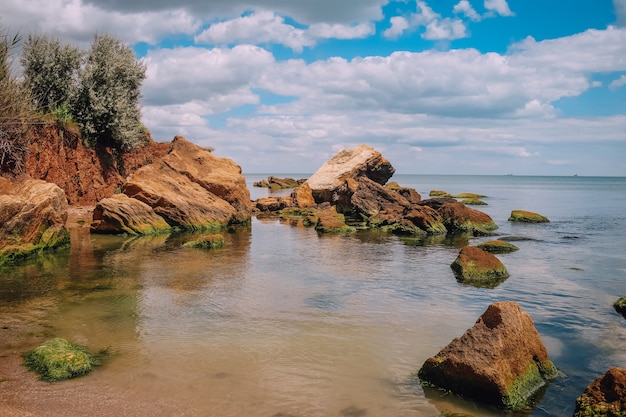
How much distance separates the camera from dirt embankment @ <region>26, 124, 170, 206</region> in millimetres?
26750

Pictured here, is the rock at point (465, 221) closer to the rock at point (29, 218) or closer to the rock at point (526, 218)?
the rock at point (526, 218)

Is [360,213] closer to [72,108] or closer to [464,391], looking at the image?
[72,108]

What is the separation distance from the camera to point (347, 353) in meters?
9.17

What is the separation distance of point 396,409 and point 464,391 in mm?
1247

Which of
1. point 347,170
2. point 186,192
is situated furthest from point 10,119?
point 347,170

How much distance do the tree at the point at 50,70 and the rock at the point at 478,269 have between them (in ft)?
81.9

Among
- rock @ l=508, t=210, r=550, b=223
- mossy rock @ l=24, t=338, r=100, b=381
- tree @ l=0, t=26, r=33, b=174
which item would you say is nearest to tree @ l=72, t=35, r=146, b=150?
tree @ l=0, t=26, r=33, b=174

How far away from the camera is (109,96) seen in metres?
32.1

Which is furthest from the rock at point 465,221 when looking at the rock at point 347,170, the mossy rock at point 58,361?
the mossy rock at point 58,361

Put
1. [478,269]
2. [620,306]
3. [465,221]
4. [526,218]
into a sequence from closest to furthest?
1. [620,306]
2. [478,269]
3. [465,221]
4. [526,218]

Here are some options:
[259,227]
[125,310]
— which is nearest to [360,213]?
[259,227]

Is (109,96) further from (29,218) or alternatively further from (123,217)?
(29,218)

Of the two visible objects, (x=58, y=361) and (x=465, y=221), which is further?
(x=465, y=221)

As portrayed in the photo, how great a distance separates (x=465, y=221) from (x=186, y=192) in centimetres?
1613
